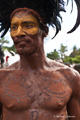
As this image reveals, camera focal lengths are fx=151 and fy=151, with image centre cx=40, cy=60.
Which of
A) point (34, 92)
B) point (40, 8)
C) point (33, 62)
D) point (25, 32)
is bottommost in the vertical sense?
point (34, 92)

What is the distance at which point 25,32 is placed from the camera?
1.56 m

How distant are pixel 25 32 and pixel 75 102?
962mm

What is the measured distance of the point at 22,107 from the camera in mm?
1480

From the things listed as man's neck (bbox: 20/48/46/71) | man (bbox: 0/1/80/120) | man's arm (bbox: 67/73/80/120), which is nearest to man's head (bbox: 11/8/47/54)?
man (bbox: 0/1/80/120)

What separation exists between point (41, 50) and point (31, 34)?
0.89ft

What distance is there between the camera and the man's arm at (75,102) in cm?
168

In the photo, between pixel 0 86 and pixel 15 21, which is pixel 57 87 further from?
pixel 15 21

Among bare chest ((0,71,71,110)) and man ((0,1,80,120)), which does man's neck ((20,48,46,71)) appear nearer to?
man ((0,1,80,120))

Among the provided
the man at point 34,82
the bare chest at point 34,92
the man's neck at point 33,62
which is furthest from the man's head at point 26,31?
the bare chest at point 34,92

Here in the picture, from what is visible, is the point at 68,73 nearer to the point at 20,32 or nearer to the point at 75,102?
the point at 75,102

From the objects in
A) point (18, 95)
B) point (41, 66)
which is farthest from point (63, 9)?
point (18, 95)

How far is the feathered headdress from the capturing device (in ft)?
5.45

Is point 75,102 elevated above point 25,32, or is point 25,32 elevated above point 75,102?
point 25,32

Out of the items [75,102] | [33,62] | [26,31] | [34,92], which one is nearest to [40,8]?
[26,31]
